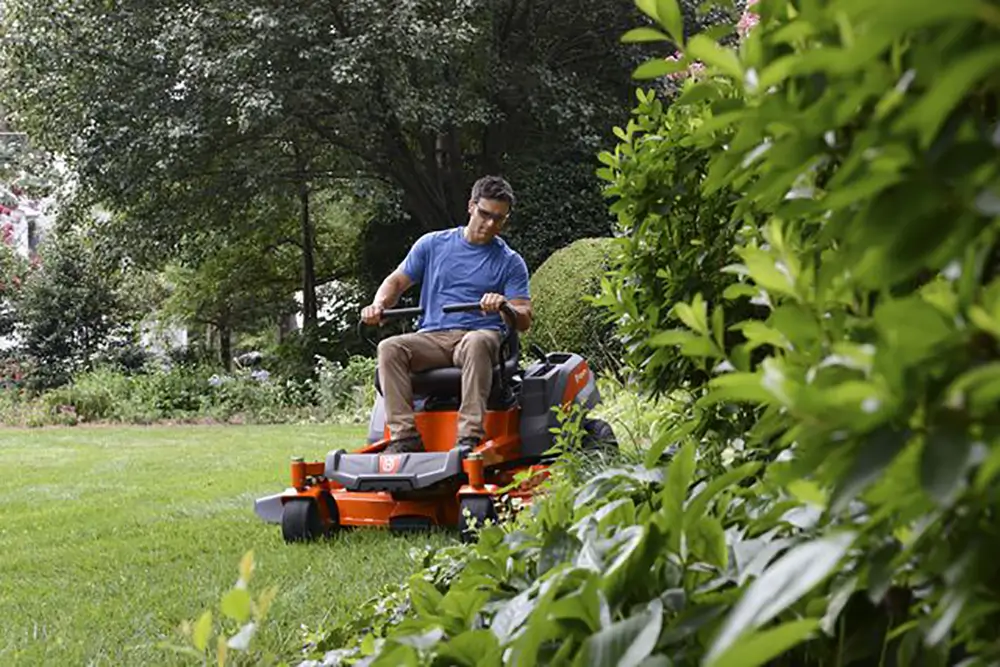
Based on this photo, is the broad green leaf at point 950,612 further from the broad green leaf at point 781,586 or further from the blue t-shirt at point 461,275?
the blue t-shirt at point 461,275

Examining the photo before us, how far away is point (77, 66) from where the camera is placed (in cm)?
1438

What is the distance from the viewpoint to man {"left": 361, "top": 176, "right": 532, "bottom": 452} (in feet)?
15.3

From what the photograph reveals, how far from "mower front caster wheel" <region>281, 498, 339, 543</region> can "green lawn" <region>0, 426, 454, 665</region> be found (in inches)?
3.2

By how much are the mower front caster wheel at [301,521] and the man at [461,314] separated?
A: 43 centimetres

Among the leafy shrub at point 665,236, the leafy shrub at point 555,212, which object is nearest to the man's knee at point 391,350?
the leafy shrub at point 665,236

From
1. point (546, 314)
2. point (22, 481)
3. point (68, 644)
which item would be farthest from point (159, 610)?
point (546, 314)

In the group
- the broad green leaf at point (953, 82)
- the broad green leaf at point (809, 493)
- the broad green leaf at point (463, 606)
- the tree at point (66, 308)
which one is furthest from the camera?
the tree at point (66, 308)

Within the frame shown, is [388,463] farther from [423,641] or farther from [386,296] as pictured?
[423,641]

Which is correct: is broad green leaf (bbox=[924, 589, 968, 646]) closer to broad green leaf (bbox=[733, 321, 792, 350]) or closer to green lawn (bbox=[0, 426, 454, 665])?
broad green leaf (bbox=[733, 321, 792, 350])

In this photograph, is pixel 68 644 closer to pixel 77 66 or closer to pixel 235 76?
pixel 235 76

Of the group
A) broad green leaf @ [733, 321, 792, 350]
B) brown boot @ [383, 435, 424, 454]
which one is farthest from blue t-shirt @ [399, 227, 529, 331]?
broad green leaf @ [733, 321, 792, 350]

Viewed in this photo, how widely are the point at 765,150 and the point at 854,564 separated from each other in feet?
0.96

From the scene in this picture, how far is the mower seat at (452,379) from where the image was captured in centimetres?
488

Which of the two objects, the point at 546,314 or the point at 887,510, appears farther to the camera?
the point at 546,314
